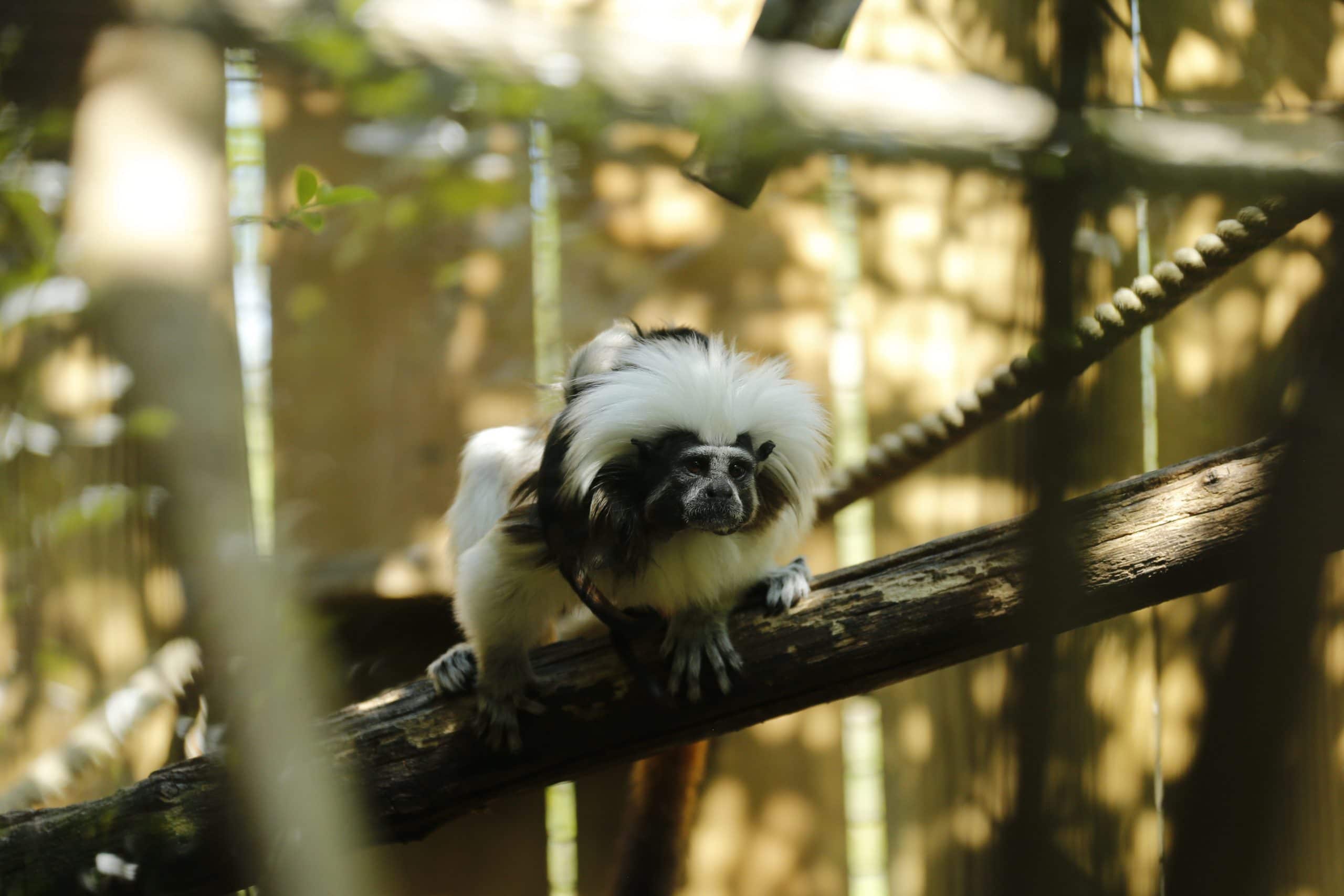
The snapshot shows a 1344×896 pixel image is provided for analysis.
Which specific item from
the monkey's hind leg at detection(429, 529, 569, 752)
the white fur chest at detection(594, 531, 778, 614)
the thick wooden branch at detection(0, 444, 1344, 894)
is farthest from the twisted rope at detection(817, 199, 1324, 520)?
the monkey's hind leg at detection(429, 529, 569, 752)

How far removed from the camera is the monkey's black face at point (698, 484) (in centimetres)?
171

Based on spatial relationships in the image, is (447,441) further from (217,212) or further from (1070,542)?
(1070,542)

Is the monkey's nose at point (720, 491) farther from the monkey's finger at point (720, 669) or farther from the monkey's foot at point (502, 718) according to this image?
the monkey's foot at point (502, 718)

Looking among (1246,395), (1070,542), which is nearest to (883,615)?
(1246,395)

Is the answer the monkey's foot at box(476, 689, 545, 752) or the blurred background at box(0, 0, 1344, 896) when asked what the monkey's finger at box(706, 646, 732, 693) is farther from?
the blurred background at box(0, 0, 1344, 896)

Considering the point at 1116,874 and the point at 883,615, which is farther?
the point at 883,615

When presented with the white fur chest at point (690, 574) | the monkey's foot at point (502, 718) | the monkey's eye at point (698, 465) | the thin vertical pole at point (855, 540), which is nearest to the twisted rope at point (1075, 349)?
the thin vertical pole at point (855, 540)

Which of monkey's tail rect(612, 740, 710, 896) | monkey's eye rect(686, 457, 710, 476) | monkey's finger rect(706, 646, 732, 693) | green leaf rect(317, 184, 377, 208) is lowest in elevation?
monkey's tail rect(612, 740, 710, 896)

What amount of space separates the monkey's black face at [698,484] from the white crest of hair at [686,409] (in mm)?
30

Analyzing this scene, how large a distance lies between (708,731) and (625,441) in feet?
1.99

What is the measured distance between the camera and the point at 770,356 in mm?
2605

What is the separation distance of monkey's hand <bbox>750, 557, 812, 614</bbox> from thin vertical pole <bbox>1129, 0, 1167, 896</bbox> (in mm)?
669

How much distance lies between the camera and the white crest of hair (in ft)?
A: 5.97

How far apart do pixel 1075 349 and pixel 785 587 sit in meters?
1.44
